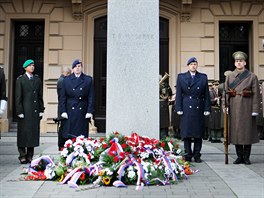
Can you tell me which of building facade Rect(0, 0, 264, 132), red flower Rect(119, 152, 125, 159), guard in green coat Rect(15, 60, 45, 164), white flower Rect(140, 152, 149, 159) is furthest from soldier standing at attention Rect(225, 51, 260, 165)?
building facade Rect(0, 0, 264, 132)

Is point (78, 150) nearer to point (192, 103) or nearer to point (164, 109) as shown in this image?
point (192, 103)

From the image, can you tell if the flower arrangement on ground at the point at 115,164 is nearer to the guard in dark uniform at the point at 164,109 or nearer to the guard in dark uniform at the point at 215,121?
the guard in dark uniform at the point at 164,109

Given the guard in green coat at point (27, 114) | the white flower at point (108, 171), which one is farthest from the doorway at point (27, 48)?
the white flower at point (108, 171)

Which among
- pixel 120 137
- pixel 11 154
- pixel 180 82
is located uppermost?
pixel 180 82

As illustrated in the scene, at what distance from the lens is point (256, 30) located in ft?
48.2

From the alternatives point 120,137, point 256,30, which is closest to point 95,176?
point 120,137

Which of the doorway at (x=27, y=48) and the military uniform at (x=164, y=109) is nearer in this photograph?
the military uniform at (x=164, y=109)

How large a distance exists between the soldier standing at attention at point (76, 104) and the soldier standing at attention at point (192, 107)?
172cm

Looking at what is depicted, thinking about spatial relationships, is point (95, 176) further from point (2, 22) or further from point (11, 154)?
point (2, 22)

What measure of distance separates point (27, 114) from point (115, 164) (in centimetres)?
268

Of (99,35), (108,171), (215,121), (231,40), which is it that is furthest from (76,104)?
(231,40)

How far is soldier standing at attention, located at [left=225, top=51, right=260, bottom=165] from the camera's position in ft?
23.7

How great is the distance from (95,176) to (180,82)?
9.63ft

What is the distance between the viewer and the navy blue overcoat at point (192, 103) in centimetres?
742
